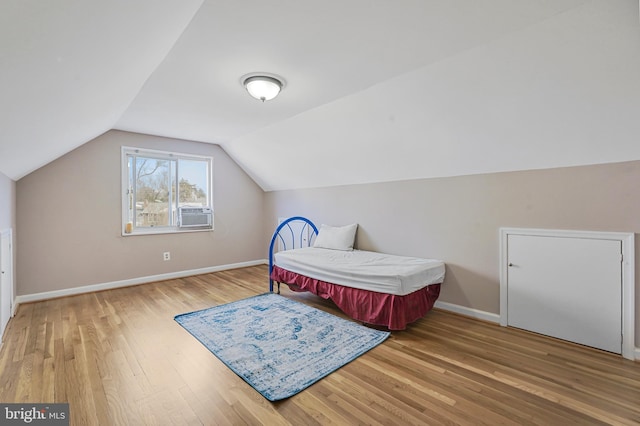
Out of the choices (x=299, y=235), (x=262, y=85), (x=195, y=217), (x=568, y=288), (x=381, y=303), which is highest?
(x=262, y=85)

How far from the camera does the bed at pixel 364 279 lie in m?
2.58

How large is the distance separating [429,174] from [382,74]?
4.44ft

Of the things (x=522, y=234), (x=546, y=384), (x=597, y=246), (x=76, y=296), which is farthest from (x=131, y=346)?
(x=597, y=246)

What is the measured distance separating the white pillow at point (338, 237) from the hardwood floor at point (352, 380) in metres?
1.47

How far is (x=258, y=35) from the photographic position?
1940mm

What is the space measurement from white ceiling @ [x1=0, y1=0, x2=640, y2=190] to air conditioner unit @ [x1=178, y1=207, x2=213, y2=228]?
72.9 inches

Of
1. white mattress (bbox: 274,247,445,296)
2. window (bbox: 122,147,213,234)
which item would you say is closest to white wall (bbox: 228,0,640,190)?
white mattress (bbox: 274,247,445,296)

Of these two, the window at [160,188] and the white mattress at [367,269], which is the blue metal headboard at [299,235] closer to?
the white mattress at [367,269]

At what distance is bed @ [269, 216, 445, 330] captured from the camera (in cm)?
258

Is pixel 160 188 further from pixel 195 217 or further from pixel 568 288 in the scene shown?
pixel 568 288

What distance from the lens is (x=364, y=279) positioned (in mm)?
2744

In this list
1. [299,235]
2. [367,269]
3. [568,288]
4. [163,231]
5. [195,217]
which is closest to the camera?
[568,288]

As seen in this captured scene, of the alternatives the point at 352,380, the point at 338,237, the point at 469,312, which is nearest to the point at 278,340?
the point at 352,380

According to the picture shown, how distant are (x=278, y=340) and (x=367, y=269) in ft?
3.50
